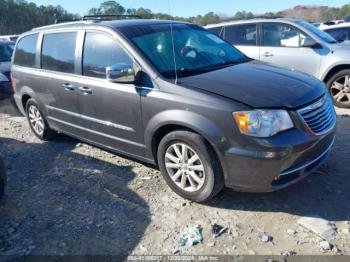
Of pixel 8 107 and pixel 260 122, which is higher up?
pixel 260 122

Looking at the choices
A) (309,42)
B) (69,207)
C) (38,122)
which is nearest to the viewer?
(69,207)

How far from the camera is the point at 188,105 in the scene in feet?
11.8

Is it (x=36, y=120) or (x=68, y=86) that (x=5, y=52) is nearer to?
(x=36, y=120)

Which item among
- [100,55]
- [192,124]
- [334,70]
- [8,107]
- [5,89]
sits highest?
[100,55]

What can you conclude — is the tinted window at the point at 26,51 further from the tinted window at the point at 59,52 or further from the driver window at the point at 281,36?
the driver window at the point at 281,36

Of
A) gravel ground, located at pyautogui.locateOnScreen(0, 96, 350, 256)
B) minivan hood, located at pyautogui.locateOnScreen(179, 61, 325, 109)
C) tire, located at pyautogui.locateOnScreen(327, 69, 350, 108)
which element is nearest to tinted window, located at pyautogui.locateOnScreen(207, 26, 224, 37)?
tire, located at pyautogui.locateOnScreen(327, 69, 350, 108)

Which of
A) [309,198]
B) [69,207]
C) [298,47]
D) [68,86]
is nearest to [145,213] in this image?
[69,207]

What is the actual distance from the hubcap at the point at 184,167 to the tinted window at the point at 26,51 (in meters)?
3.16

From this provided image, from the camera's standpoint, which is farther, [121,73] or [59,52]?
[59,52]

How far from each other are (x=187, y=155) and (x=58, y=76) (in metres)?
2.42

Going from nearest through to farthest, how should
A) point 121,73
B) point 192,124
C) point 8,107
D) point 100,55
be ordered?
point 192,124, point 121,73, point 100,55, point 8,107

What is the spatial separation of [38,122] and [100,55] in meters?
2.34

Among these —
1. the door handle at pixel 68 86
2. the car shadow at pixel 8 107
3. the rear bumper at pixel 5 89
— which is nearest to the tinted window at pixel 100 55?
the door handle at pixel 68 86

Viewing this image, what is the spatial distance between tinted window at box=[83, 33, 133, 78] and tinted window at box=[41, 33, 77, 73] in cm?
33
